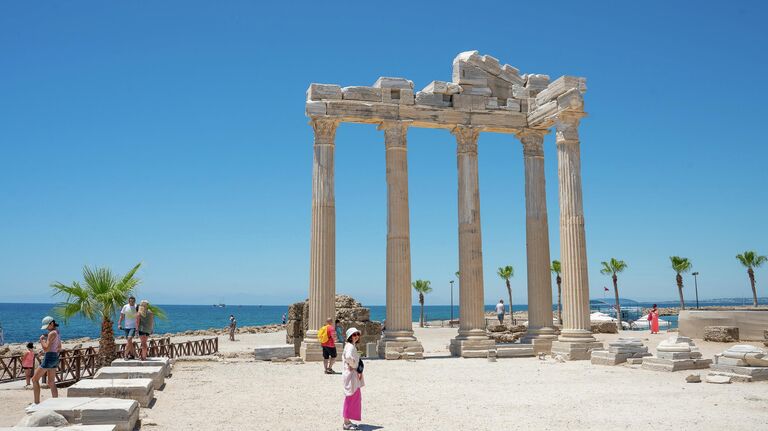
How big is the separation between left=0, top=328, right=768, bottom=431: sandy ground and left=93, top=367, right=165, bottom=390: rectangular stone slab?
387 mm

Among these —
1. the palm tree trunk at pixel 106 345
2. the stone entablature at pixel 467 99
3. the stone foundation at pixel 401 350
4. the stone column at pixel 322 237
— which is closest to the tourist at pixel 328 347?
the stone column at pixel 322 237

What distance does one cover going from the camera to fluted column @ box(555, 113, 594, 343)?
2425cm

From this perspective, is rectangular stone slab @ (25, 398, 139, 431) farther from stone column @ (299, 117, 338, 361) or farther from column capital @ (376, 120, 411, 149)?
column capital @ (376, 120, 411, 149)

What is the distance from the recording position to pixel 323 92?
24875mm

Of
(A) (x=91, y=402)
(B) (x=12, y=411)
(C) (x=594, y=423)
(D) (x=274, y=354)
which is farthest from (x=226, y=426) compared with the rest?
(D) (x=274, y=354)

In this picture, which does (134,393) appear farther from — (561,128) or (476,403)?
(561,128)

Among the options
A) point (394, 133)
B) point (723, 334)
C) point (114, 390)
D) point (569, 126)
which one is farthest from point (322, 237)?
point (723, 334)

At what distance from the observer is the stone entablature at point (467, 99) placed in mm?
24891

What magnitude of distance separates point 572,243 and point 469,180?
4.79 m

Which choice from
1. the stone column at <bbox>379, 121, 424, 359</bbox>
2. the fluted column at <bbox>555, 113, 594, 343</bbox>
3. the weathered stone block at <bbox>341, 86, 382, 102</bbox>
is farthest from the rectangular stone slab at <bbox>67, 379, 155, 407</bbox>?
the fluted column at <bbox>555, 113, 594, 343</bbox>

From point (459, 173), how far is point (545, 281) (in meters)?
5.84

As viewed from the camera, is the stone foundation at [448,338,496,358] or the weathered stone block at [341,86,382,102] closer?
the stone foundation at [448,338,496,358]

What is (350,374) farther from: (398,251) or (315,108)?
(315,108)

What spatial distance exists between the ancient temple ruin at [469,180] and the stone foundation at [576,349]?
39 millimetres
